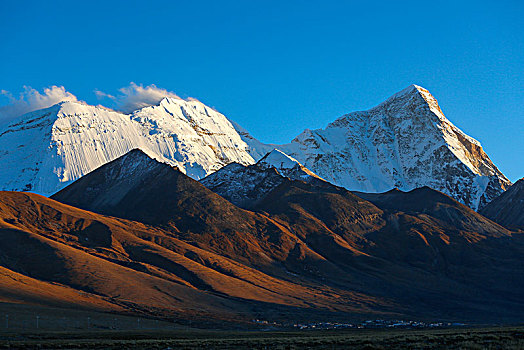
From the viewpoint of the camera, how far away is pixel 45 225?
548ft

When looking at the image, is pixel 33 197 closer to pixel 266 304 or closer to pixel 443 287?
pixel 266 304

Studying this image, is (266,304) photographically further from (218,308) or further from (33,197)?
(33,197)

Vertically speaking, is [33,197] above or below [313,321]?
above

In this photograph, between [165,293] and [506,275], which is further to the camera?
[506,275]

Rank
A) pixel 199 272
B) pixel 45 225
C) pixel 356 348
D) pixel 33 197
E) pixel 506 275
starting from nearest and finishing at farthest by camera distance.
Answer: pixel 356 348 → pixel 199 272 → pixel 45 225 → pixel 33 197 → pixel 506 275

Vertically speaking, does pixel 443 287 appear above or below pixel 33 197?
below

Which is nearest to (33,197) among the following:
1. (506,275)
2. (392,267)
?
(392,267)

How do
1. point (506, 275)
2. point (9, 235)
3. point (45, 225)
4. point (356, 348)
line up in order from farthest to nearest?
point (506, 275) → point (45, 225) → point (9, 235) → point (356, 348)

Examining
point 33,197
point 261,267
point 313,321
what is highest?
point 33,197

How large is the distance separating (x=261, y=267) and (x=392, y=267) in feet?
149

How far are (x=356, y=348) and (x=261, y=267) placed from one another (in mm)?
144410

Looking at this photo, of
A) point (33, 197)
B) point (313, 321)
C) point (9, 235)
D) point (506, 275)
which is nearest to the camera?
point (313, 321)

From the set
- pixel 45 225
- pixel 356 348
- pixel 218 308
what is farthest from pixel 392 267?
pixel 356 348

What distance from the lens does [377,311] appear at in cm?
15338
